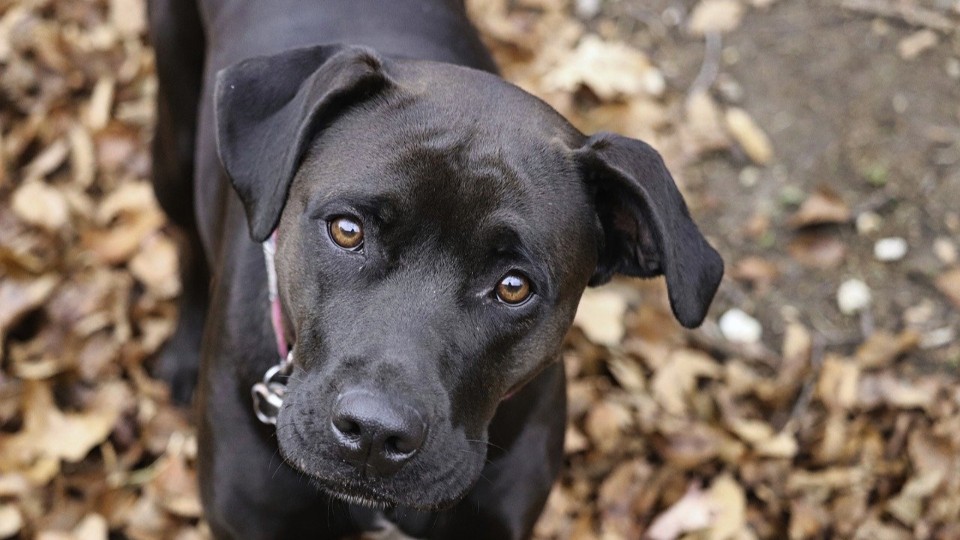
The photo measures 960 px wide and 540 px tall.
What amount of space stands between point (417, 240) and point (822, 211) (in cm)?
332

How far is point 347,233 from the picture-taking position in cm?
315

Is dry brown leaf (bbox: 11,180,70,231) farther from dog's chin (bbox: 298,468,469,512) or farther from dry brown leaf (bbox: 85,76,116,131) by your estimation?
dog's chin (bbox: 298,468,469,512)

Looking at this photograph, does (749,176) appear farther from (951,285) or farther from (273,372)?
(273,372)

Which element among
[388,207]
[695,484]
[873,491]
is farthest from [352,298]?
[873,491]

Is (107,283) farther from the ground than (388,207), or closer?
closer

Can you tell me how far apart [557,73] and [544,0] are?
725 millimetres

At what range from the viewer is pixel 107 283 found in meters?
5.22

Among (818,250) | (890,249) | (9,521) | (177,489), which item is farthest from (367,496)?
(890,249)

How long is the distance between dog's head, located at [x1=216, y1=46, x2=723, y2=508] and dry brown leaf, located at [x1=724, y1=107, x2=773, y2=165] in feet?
9.71

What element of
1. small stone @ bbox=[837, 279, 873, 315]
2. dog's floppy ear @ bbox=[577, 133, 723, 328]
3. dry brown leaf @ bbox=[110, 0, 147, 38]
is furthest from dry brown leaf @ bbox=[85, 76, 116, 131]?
small stone @ bbox=[837, 279, 873, 315]

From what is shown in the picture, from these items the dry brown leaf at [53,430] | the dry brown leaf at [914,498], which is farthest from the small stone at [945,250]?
the dry brown leaf at [53,430]

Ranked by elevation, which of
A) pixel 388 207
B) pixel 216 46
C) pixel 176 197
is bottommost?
pixel 176 197

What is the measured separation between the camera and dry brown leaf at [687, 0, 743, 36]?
22.2 feet

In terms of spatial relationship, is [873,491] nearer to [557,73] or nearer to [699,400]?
[699,400]
